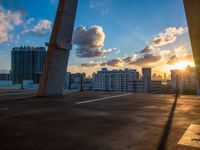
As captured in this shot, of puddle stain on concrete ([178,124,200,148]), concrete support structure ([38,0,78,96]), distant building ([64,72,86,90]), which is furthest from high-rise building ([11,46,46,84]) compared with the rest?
puddle stain on concrete ([178,124,200,148])

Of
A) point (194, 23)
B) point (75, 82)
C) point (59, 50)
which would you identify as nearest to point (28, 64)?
point (75, 82)

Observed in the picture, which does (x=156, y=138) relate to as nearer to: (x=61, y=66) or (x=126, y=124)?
(x=126, y=124)

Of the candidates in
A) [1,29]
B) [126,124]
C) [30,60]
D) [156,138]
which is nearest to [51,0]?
[1,29]

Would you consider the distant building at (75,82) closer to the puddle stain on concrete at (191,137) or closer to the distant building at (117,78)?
the puddle stain on concrete at (191,137)

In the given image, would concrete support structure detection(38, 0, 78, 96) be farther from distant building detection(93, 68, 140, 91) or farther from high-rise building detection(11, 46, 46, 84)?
distant building detection(93, 68, 140, 91)

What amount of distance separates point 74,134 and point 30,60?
58.7 m

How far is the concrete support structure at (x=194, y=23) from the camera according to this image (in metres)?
7.58

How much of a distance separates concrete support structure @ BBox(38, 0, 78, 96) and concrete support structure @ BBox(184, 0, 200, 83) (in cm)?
922

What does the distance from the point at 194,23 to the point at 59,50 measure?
384 inches

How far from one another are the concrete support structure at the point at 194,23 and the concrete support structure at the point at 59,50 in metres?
9.22

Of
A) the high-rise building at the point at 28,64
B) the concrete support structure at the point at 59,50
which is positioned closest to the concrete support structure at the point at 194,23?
the concrete support structure at the point at 59,50

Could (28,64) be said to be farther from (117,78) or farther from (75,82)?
(117,78)

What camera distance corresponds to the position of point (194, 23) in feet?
26.5

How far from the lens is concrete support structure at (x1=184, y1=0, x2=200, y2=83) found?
24.9ft
